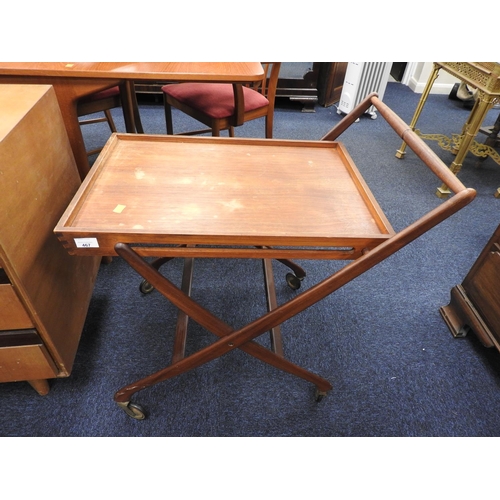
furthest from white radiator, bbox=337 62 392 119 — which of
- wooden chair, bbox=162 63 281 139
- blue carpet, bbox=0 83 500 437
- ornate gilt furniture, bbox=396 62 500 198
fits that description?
blue carpet, bbox=0 83 500 437

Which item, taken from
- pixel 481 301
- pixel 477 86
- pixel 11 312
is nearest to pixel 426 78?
pixel 477 86

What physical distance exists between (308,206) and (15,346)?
90 cm

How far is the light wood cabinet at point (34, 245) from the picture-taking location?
2.65ft

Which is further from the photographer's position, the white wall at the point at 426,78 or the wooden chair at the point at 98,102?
the white wall at the point at 426,78

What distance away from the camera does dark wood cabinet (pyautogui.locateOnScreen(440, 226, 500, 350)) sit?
1261mm

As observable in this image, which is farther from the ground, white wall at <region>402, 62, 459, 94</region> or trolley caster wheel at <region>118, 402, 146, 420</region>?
white wall at <region>402, 62, 459, 94</region>

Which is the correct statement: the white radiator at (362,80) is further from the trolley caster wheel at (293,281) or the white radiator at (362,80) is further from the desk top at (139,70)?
the trolley caster wheel at (293,281)

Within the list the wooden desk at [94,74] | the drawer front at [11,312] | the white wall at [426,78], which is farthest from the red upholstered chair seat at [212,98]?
the white wall at [426,78]

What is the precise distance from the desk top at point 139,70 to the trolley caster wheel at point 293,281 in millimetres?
831

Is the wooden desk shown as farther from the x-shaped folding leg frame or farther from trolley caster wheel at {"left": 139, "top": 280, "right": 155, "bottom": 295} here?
the x-shaped folding leg frame

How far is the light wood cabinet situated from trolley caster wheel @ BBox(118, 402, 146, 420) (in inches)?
8.4

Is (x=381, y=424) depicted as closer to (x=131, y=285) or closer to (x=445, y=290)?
(x=445, y=290)

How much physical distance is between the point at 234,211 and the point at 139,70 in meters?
0.78

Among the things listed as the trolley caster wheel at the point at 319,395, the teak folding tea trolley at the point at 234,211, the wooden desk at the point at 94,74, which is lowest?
the trolley caster wheel at the point at 319,395
